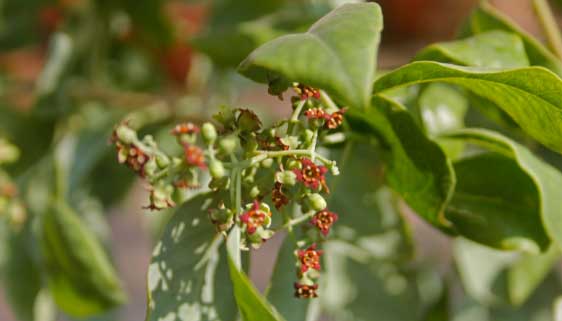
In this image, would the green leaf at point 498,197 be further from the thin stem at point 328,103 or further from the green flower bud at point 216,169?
the green flower bud at point 216,169

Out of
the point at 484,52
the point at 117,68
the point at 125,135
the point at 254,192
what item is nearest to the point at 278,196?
the point at 254,192

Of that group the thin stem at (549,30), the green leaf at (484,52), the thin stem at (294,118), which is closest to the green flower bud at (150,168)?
the thin stem at (294,118)

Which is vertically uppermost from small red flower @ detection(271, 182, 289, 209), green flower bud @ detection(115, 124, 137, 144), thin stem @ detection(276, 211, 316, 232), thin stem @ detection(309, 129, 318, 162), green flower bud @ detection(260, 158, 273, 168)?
green flower bud @ detection(115, 124, 137, 144)

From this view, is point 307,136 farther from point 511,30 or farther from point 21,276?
point 21,276

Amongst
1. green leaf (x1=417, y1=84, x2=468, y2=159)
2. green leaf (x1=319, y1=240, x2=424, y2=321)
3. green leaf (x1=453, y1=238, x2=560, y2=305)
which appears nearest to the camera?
green leaf (x1=417, y1=84, x2=468, y2=159)

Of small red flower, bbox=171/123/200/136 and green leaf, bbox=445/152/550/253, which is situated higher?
small red flower, bbox=171/123/200/136

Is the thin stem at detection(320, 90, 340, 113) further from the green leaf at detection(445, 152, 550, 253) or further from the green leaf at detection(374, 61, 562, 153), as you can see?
the green leaf at detection(445, 152, 550, 253)

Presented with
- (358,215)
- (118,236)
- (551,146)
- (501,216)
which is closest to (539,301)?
(358,215)

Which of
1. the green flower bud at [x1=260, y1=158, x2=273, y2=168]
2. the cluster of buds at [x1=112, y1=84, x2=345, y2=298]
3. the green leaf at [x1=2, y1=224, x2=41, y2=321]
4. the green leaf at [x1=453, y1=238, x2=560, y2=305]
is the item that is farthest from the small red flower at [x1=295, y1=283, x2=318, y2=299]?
the green leaf at [x1=2, y1=224, x2=41, y2=321]
